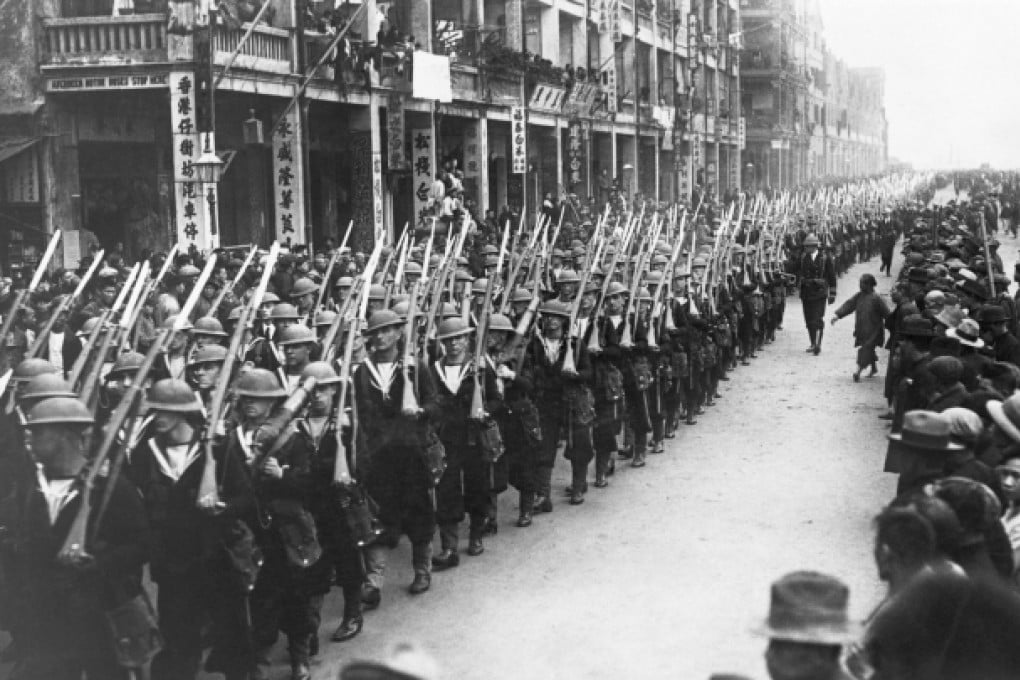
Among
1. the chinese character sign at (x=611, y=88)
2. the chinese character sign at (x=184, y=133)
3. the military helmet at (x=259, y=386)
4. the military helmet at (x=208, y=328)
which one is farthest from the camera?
the chinese character sign at (x=611, y=88)

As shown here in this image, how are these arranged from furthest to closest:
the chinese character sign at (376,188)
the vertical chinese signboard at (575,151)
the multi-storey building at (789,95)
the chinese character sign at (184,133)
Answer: the multi-storey building at (789,95) → the vertical chinese signboard at (575,151) → the chinese character sign at (376,188) → the chinese character sign at (184,133)

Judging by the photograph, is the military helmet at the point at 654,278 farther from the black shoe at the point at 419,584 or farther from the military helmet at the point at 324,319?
the black shoe at the point at 419,584

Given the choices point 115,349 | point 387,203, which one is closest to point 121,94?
point 387,203

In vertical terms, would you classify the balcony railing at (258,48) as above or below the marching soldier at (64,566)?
above

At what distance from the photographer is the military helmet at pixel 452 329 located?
874 cm

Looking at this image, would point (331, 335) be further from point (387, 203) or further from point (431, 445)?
point (387, 203)

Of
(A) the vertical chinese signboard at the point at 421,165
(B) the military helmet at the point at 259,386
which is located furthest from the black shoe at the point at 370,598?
(A) the vertical chinese signboard at the point at 421,165

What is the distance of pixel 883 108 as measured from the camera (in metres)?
108

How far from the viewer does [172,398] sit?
237 inches

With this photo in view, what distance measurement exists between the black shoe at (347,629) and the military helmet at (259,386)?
160 cm

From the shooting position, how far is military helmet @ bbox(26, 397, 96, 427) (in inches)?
214

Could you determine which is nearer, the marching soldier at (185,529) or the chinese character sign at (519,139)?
the marching soldier at (185,529)

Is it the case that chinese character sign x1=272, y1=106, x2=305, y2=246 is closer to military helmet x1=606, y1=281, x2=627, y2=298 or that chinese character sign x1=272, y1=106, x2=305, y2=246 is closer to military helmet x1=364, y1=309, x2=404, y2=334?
military helmet x1=606, y1=281, x2=627, y2=298

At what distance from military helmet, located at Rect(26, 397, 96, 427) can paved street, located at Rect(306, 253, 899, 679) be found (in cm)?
230
